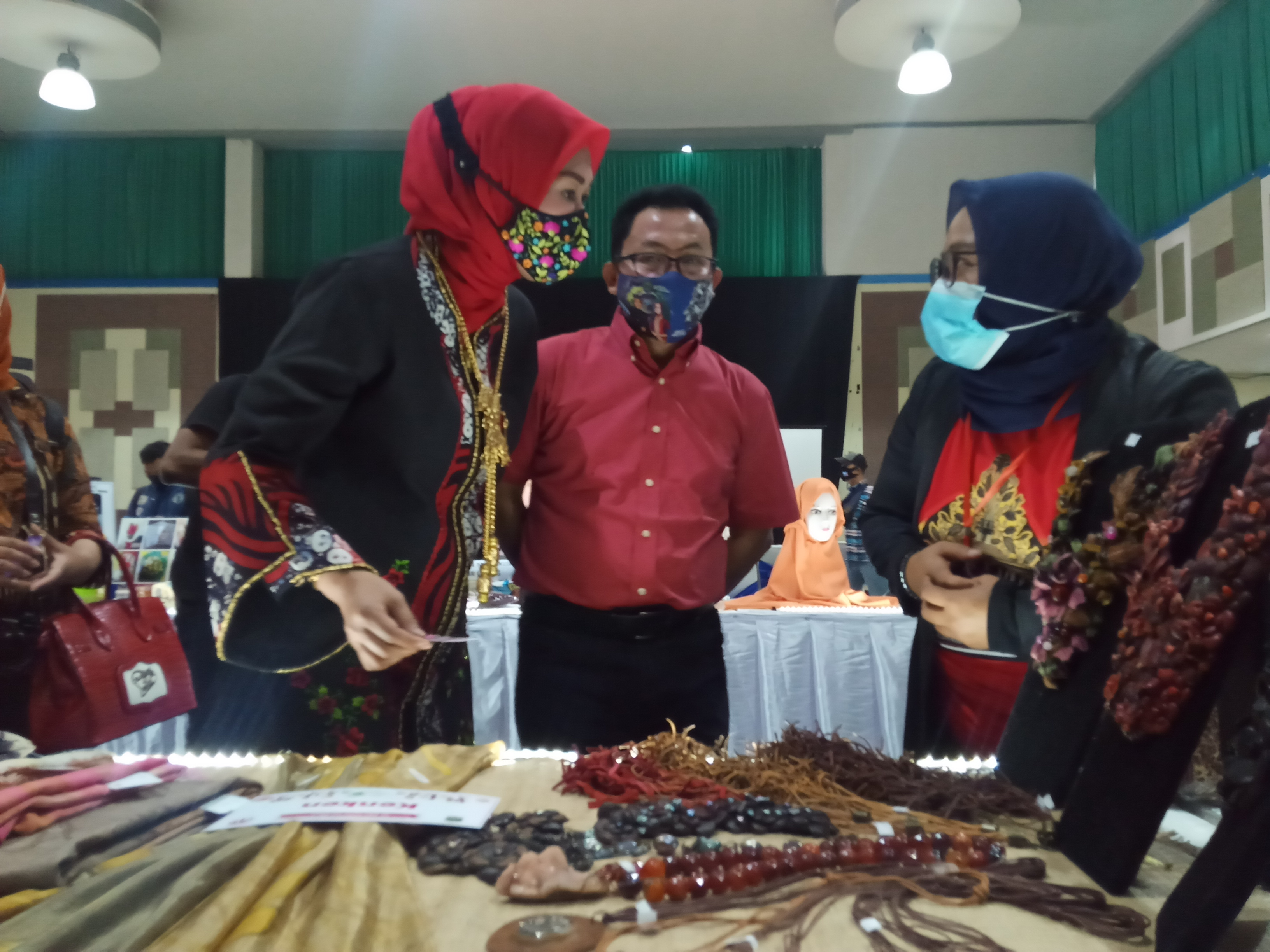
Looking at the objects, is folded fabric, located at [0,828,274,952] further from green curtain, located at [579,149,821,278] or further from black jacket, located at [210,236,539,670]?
green curtain, located at [579,149,821,278]

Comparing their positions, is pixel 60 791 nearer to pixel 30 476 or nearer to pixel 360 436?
pixel 360 436

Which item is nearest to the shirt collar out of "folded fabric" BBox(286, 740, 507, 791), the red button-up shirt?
the red button-up shirt

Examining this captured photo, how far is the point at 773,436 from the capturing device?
172 cm

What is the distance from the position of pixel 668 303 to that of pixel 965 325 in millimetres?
553

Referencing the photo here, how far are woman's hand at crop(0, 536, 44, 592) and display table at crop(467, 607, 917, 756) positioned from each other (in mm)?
1550

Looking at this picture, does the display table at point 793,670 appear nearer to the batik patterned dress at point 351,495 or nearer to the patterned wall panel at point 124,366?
the batik patterned dress at point 351,495

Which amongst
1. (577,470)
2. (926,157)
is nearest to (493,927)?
(577,470)

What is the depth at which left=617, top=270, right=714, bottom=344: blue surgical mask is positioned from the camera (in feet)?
5.10

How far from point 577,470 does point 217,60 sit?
4302 millimetres

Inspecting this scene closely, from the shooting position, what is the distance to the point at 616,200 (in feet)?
17.2

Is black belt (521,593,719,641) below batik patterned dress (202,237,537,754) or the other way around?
below

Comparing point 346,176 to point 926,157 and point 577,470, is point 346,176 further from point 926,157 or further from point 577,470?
point 577,470

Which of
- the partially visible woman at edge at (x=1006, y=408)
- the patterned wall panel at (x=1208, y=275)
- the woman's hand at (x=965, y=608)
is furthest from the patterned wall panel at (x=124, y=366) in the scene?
the patterned wall panel at (x=1208, y=275)

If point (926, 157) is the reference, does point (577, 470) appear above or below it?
below
